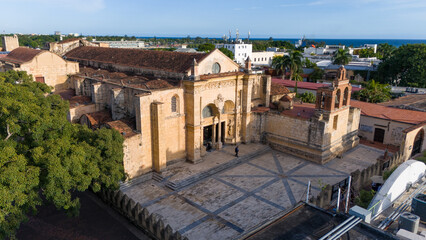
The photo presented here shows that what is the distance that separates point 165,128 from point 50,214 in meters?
10.0

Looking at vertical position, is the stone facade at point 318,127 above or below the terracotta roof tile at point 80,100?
below

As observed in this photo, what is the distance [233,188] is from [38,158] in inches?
524

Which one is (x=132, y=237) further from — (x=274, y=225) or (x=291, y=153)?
(x=291, y=153)

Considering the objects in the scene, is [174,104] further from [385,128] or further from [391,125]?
[391,125]

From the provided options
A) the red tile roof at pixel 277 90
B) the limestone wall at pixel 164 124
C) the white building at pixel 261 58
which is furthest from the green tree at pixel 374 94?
the white building at pixel 261 58

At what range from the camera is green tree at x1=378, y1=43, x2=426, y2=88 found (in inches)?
1960

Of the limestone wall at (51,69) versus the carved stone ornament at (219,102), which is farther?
the limestone wall at (51,69)

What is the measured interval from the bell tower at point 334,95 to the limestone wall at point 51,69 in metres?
26.7

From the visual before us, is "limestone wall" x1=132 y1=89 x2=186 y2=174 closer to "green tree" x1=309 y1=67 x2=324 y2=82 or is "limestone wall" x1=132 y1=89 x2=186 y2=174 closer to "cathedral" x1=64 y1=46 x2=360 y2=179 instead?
"cathedral" x1=64 y1=46 x2=360 y2=179

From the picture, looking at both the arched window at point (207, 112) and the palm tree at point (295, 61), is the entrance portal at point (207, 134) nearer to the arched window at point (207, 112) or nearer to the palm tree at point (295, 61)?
the arched window at point (207, 112)

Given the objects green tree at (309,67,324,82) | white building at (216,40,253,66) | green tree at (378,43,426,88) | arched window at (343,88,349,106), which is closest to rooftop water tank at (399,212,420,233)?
arched window at (343,88,349,106)

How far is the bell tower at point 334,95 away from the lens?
84.4 feet

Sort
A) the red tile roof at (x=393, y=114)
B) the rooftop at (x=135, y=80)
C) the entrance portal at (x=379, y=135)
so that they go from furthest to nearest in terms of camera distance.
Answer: the entrance portal at (x=379, y=135) → the red tile roof at (x=393, y=114) → the rooftop at (x=135, y=80)

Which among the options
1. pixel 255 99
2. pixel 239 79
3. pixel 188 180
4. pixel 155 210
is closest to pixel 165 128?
pixel 188 180
